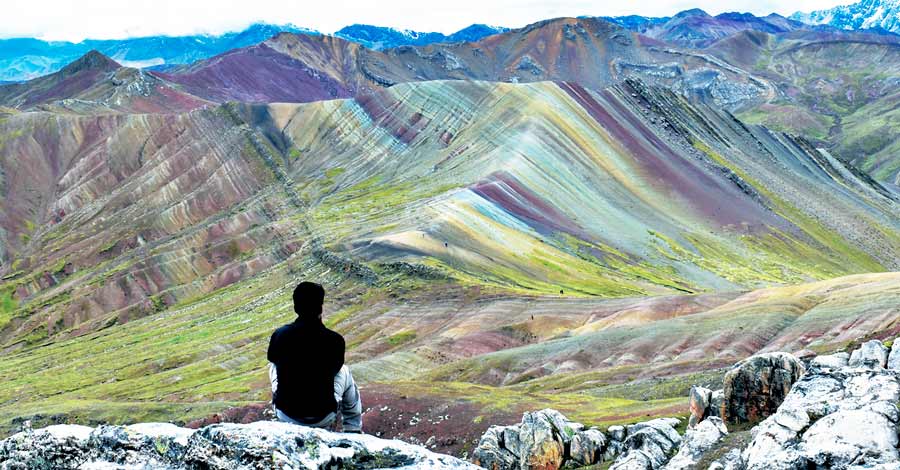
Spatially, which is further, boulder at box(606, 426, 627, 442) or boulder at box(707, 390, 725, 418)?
boulder at box(606, 426, 627, 442)

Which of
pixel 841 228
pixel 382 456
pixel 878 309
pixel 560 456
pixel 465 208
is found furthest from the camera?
pixel 841 228

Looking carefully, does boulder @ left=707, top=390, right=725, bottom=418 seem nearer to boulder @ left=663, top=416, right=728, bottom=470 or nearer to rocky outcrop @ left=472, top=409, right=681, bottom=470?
rocky outcrop @ left=472, top=409, right=681, bottom=470

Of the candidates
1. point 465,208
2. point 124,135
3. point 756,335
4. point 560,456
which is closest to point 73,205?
point 124,135

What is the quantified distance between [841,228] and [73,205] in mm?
153253

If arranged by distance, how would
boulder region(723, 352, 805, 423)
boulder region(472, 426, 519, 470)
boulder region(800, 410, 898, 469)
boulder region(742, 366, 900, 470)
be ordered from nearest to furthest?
boulder region(800, 410, 898, 469)
boulder region(742, 366, 900, 470)
boulder region(723, 352, 805, 423)
boulder region(472, 426, 519, 470)

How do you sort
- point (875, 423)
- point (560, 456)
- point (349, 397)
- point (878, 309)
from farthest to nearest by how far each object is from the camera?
point (878, 309) → point (560, 456) → point (875, 423) → point (349, 397)

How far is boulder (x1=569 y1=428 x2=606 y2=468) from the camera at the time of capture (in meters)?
32.8

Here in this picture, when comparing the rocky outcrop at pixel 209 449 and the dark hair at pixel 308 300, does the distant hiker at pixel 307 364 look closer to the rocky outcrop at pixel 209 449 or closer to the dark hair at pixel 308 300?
the dark hair at pixel 308 300

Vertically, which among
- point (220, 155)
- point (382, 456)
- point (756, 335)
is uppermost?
point (220, 155)

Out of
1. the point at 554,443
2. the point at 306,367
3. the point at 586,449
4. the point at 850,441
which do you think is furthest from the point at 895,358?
the point at 306,367

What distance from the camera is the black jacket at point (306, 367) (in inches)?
465

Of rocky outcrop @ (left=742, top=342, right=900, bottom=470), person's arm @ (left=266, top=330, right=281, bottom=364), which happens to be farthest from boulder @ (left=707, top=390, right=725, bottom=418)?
person's arm @ (left=266, top=330, right=281, bottom=364)

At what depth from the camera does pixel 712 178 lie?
531ft

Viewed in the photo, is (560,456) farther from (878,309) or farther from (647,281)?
(647,281)
